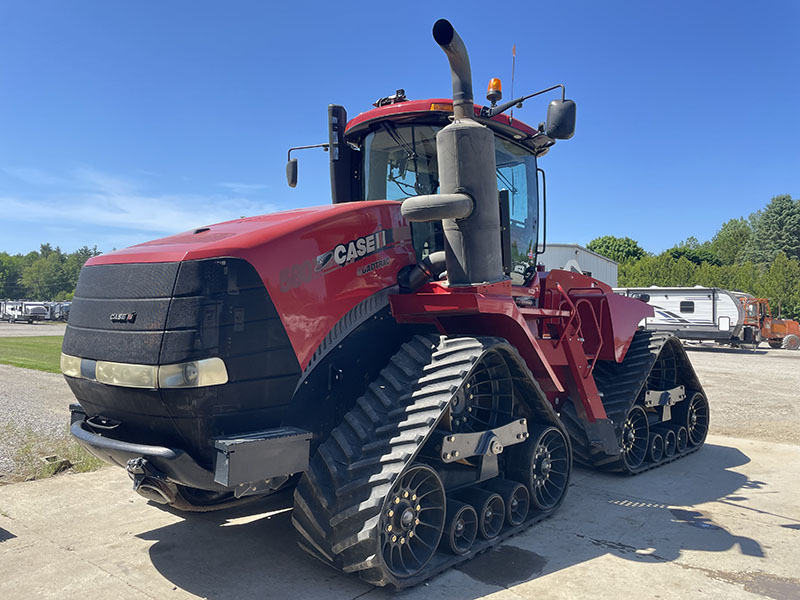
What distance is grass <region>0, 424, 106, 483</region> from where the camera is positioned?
6.09 meters

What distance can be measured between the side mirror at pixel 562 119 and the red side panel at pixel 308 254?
133cm

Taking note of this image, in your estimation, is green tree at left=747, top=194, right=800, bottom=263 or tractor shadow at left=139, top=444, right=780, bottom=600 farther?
green tree at left=747, top=194, right=800, bottom=263

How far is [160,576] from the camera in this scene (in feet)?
12.6

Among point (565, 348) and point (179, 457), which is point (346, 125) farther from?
point (179, 457)

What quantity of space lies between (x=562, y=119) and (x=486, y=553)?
123 inches

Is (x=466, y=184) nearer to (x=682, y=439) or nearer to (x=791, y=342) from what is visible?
(x=682, y=439)

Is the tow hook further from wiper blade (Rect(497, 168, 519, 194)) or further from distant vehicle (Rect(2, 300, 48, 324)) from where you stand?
distant vehicle (Rect(2, 300, 48, 324))

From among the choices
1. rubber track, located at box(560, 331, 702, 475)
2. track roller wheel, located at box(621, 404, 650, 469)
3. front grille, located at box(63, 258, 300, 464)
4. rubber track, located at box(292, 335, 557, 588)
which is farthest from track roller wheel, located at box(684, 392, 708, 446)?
front grille, located at box(63, 258, 300, 464)

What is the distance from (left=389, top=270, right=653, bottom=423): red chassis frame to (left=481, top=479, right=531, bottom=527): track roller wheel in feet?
2.86

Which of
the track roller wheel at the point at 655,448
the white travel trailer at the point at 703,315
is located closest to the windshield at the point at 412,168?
the track roller wheel at the point at 655,448

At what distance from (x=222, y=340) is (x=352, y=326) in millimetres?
976

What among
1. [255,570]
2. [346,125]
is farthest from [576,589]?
[346,125]

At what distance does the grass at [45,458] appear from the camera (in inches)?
240

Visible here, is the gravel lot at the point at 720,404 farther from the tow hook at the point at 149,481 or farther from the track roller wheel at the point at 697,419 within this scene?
the tow hook at the point at 149,481
